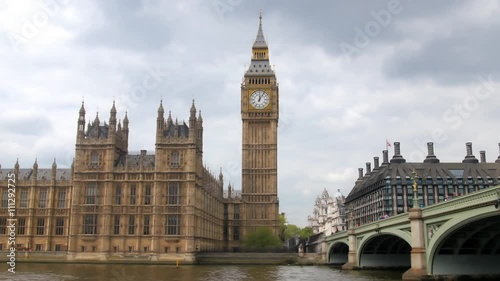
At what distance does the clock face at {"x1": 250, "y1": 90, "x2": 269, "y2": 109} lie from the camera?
133500 mm

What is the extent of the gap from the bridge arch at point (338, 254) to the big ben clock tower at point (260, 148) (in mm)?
23078

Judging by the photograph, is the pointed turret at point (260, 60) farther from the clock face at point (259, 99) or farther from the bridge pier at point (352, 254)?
the bridge pier at point (352, 254)

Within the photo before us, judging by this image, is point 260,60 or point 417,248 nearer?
point 417,248

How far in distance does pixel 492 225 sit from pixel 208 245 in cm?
7311

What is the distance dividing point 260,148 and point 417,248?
8330cm

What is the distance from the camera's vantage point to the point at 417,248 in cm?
4897

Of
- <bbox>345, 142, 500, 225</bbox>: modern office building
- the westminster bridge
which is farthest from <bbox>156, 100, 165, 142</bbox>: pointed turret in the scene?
<bbox>345, 142, 500, 225</bbox>: modern office building

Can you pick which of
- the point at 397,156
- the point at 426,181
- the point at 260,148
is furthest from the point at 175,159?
the point at 397,156

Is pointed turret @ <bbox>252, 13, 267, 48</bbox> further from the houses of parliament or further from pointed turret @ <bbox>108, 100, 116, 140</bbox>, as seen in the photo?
pointed turret @ <bbox>108, 100, 116, 140</bbox>

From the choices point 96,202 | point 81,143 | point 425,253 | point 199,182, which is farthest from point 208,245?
point 425,253

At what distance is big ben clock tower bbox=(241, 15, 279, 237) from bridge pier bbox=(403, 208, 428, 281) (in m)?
77.0

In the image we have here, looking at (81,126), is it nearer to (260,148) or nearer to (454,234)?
(260,148)

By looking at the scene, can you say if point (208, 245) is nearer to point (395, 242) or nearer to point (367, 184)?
point (395, 242)

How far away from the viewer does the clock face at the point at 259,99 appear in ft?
438
